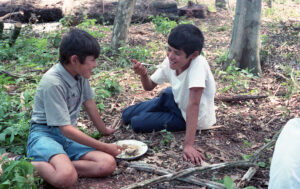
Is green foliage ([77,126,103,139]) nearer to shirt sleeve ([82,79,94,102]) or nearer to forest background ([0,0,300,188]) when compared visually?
forest background ([0,0,300,188])

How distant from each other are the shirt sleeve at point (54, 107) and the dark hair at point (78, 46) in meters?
0.29

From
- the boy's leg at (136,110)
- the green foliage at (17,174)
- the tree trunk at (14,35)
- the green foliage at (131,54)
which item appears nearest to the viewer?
the green foliage at (17,174)

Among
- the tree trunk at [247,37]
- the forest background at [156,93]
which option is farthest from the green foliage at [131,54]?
the tree trunk at [247,37]

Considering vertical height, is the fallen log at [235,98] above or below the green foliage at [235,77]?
below

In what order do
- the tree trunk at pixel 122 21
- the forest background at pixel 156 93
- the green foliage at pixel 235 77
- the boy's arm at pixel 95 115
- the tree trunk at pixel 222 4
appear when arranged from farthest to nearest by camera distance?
the tree trunk at pixel 222 4, the tree trunk at pixel 122 21, the green foliage at pixel 235 77, the boy's arm at pixel 95 115, the forest background at pixel 156 93

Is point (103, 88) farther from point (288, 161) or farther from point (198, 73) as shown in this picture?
point (288, 161)

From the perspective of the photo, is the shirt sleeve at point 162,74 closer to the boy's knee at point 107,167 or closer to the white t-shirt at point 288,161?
the boy's knee at point 107,167

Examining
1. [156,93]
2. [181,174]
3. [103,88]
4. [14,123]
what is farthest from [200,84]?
[14,123]

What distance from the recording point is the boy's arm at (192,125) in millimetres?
2975

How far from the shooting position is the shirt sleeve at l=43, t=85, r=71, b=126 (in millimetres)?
2666

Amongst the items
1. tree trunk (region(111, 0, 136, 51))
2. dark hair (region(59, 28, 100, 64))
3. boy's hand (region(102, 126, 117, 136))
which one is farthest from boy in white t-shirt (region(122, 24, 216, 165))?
tree trunk (region(111, 0, 136, 51))

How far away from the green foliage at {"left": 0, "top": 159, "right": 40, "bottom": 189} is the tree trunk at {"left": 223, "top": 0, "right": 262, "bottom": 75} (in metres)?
3.80

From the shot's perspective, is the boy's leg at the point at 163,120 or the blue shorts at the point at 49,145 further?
the boy's leg at the point at 163,120

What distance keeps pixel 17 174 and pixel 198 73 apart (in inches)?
69.5
